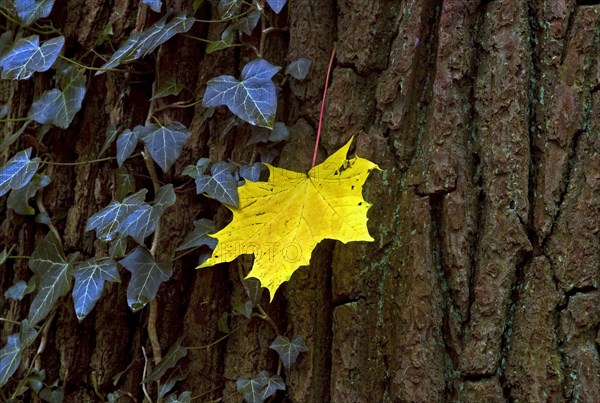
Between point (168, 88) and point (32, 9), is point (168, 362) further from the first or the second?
point (32, 9)

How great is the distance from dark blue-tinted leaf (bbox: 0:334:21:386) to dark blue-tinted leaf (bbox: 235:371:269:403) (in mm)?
471

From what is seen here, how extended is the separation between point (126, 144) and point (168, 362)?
41cm

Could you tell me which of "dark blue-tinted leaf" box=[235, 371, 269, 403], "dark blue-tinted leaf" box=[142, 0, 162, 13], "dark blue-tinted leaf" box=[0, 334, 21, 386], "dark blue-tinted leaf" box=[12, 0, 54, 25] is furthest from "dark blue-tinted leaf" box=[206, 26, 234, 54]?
"dark blue-tinted leaf" box=[0, 334, 21, 386]

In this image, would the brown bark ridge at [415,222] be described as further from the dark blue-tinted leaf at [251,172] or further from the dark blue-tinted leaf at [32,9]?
the dark blue-tinted leaf at [32,9]

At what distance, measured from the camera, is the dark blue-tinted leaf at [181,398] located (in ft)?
3.83

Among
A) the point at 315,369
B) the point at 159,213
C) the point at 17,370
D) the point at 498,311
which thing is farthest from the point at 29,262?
the point at 498,311

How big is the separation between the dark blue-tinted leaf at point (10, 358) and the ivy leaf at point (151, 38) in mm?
577

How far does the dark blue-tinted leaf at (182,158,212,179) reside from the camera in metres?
1.19

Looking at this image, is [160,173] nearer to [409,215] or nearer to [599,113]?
[409,215]

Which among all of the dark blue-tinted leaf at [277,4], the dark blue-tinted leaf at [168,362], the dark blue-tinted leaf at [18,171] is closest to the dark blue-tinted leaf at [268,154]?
the dark blue-tinted leaf at [277,4]

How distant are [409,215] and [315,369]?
31 cm

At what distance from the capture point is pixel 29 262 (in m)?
1.30

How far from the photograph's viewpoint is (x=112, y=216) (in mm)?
1198

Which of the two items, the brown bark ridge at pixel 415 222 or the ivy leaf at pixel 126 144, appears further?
the ivy leaf at pixel 126 144
